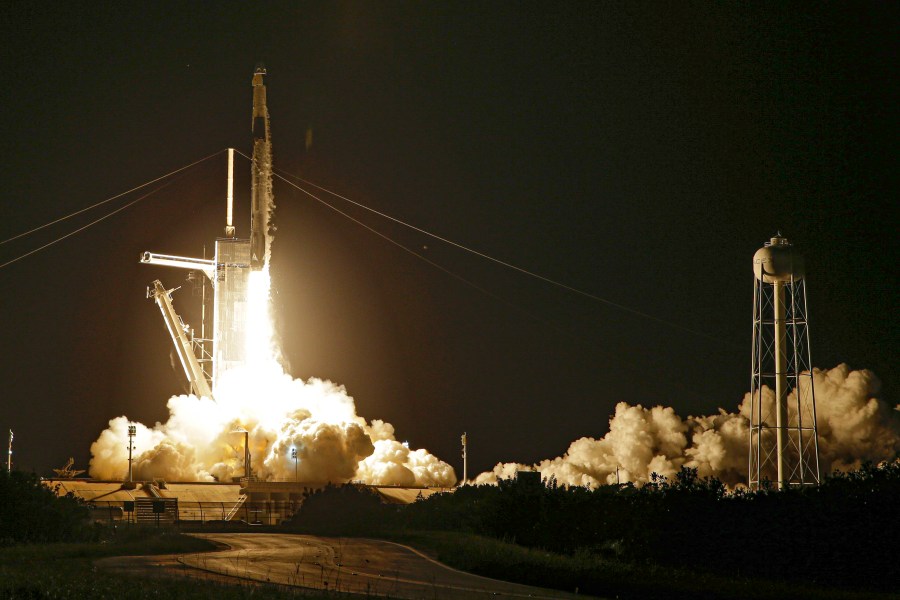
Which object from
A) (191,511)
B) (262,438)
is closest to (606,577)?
(191,511)

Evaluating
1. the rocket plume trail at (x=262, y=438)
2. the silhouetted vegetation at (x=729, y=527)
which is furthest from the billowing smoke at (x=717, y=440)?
the silhouetted vegetation at (x=729, y=527)

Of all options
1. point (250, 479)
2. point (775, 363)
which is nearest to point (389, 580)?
point (775, 363)

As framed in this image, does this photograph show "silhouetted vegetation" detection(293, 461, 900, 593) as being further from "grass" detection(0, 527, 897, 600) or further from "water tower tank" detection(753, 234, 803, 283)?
"water tower tank" detection(753, 234, 803, 283)

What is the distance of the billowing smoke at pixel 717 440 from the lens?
71438mm

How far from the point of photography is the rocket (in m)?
77.2

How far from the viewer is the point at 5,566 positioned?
27.1 m

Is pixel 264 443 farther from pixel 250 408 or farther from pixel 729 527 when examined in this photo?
pixel 729 527

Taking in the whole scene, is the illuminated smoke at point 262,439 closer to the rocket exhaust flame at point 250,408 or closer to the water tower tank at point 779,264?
the rocket exhaust flame at point 250,408

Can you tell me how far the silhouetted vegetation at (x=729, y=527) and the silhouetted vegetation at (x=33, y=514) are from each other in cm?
1332

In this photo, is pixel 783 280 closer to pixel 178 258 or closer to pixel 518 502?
pixel 518 502

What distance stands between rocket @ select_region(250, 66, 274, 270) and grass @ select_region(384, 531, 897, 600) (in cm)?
4603

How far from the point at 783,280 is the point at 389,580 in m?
38.1

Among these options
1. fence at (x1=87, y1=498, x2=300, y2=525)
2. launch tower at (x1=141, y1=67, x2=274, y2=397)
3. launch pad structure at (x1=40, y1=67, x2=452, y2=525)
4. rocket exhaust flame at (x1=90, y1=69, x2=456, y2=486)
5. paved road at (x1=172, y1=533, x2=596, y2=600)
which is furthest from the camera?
launch tower at (x1=141, y1=67, x2=274, y2=397)

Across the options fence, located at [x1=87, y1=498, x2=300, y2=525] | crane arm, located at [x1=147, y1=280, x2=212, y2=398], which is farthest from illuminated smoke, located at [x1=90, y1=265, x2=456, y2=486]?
fence, located at [x1=87, y1=498, x2=300, y2=525]
